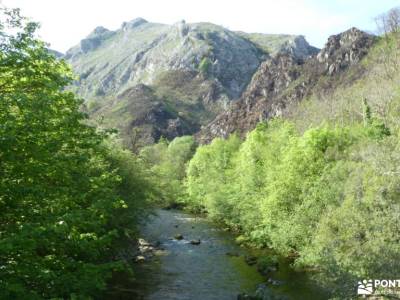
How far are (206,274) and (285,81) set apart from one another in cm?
12858

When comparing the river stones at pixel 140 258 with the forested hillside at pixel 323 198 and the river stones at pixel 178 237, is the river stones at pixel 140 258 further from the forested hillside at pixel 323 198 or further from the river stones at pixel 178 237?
the forested hillside at pixel 323 198

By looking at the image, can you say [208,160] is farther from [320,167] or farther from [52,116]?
[52,116]

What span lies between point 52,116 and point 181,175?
101 metres

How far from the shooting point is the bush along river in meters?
31.6

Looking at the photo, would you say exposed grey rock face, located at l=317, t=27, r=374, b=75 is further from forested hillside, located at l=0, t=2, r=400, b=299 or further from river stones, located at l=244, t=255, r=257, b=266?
river stones, located at l=244, t=255, r=257, b=266

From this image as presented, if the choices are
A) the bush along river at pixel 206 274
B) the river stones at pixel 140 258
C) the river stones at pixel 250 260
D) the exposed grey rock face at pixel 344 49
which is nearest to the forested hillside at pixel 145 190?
the bush along river at pixel 206 274

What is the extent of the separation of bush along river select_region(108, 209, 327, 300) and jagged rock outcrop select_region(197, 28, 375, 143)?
91.1m

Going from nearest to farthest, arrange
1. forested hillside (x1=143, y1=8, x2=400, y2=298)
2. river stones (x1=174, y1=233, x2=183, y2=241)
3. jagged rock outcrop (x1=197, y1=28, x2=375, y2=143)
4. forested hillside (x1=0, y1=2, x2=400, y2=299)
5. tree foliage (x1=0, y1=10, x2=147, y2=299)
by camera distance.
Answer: tree foliage (x1=0, y1=10, x2=147, y2=299)
forested hillside (x1=0, y1=2, x2=400, y2=299)
forested hillside (x1=143, y1=8, x2=400, y2=298)
river stones (x1=174, y1=233, x2=183, y2=241)
jagged rock outcrop (x1=197, y1=28, x2=375, y2=143)

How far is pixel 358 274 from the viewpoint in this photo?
23.7 m

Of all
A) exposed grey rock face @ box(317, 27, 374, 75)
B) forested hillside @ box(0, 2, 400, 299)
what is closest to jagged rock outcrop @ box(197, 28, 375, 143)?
exposed grey rock face @ box(317, 27, 374, 75)

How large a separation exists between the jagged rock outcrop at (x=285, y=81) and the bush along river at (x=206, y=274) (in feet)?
299

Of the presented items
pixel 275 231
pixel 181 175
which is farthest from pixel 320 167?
pixel 181 175

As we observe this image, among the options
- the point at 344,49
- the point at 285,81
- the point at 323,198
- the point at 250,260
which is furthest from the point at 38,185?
the point at 285,81

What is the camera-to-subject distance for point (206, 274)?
3734cm
